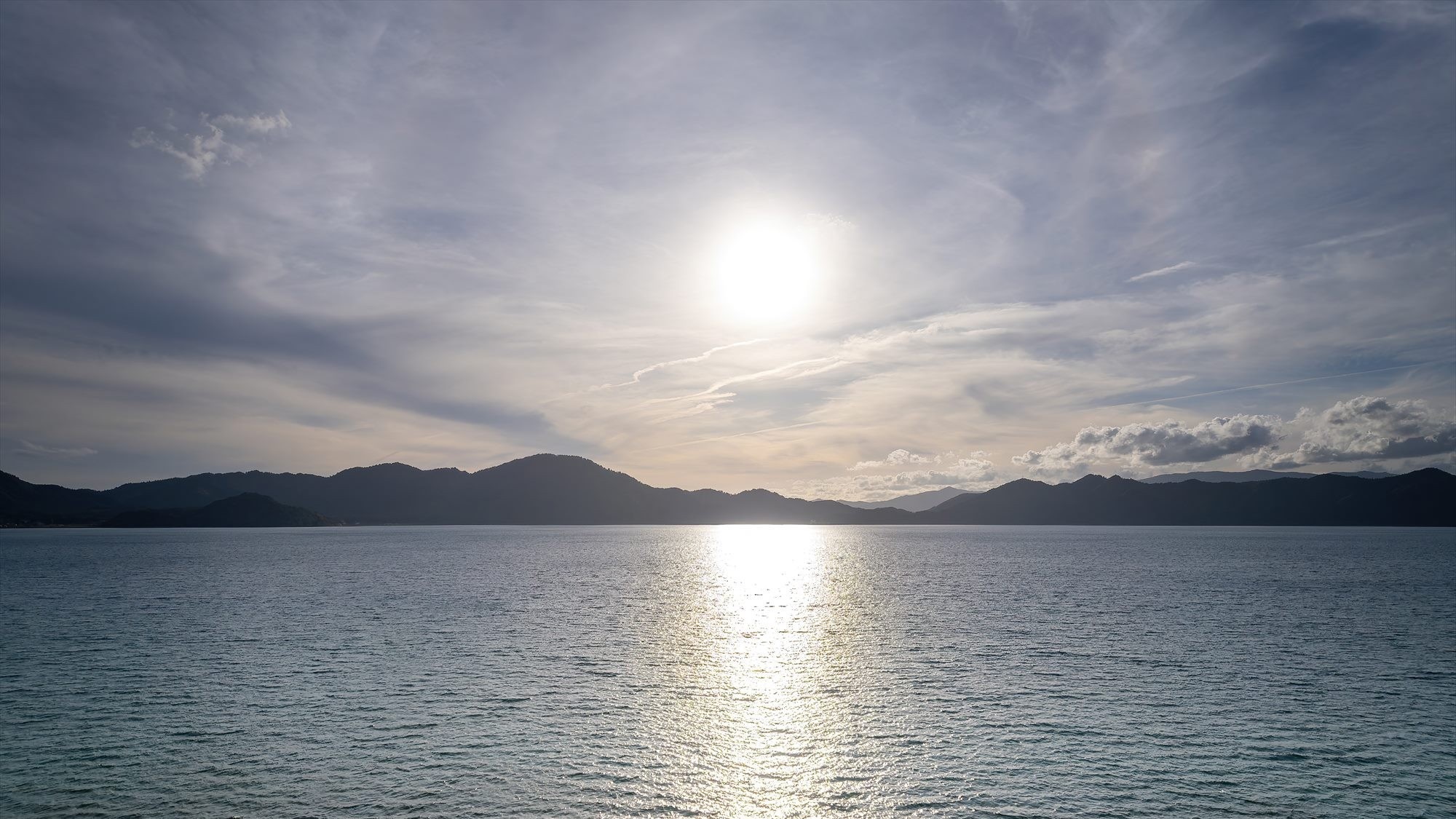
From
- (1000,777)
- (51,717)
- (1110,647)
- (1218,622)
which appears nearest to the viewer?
(1000,777)

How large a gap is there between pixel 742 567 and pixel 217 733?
14153 centimetres

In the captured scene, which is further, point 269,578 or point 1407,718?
point 269,578

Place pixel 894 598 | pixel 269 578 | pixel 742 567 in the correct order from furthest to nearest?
1. pixel 742 567
2. pixel 269 578
3. pixel 894 598

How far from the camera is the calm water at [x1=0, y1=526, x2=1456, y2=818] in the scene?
95.2 feet

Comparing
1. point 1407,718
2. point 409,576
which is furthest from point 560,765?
point 409,576

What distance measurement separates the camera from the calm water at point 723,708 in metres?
29.0

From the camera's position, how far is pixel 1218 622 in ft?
241

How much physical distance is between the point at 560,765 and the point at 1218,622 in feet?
231

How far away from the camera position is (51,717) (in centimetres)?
3866

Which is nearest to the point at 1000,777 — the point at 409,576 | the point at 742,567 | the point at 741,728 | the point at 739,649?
the point at 741,728

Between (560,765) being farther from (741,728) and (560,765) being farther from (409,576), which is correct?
(409,576)

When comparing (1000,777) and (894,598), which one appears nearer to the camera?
(1000,777)

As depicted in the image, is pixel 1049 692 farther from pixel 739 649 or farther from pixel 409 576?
pixel 409 576

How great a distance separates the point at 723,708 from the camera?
41781mm
